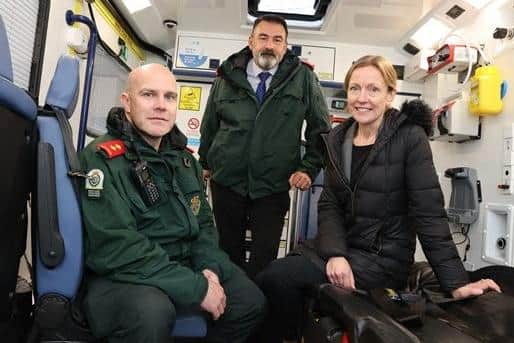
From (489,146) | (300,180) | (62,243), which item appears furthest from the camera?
(489,146)

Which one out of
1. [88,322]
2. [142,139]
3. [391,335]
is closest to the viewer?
[391,335]

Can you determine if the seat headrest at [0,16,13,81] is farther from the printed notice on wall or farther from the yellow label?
the printed notice on wall

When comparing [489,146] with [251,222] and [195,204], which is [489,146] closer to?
[251,222]

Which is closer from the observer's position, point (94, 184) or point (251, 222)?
point (94, 184)

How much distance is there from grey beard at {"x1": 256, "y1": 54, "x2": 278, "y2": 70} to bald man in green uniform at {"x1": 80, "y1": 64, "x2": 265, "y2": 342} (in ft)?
2.41

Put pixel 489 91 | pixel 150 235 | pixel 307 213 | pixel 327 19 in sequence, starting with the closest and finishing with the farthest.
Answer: pixel 150 235
pixel 489 91
pixel 307 213
pixel 327 19

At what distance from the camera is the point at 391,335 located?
3.39 ft

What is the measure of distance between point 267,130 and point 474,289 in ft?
3.91

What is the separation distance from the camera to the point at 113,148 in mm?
1469

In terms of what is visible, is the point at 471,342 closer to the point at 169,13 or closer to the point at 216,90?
the point at 216,90

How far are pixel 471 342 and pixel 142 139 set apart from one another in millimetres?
1251

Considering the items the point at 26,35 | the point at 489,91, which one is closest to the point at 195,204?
the point at 26,35

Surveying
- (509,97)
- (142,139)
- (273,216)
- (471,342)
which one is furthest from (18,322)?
(509,97)

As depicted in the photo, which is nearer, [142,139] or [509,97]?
[142,139]
